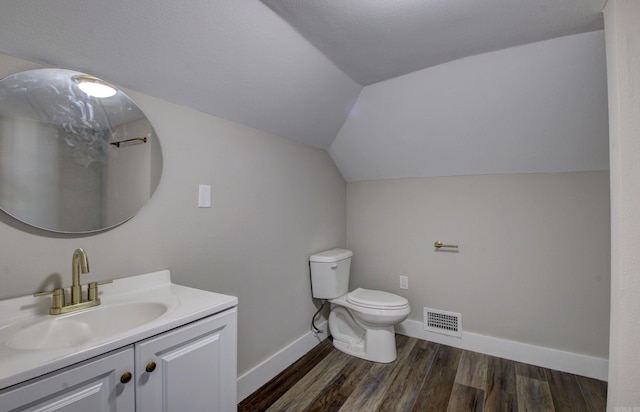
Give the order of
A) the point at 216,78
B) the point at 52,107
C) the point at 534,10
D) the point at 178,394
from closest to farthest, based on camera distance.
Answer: the point at 178,394, the point at 52,107, the point at 534,10, the point at 216,78

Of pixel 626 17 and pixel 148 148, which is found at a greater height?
pixel 626 17

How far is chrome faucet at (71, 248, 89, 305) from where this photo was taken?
105 cm

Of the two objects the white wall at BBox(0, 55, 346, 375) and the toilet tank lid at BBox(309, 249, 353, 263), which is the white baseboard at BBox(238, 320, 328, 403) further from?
the toilet tank lid at BBox(309, 249, 353, 263)

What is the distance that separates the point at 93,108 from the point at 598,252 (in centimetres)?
306

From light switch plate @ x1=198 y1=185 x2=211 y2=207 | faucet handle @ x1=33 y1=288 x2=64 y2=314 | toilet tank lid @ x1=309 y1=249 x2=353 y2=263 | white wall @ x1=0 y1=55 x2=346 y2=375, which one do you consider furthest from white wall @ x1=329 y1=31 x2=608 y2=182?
faucet handle @ x1=33 y1=288 x2=64 y2=314

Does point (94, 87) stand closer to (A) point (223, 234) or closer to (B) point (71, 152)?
(B) point (71, 152)

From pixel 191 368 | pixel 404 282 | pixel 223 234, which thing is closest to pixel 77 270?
pixel 191 368

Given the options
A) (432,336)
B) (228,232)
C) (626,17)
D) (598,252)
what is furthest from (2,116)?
(598,252)

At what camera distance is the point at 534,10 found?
51.4 inches

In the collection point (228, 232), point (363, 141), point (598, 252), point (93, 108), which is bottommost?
point (598, 252)

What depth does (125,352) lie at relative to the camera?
82 cm

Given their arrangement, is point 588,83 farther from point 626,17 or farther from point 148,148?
point 148,148

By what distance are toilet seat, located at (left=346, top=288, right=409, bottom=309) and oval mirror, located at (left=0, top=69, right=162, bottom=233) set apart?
1621 mm

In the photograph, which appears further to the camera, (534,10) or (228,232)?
(228,232)
